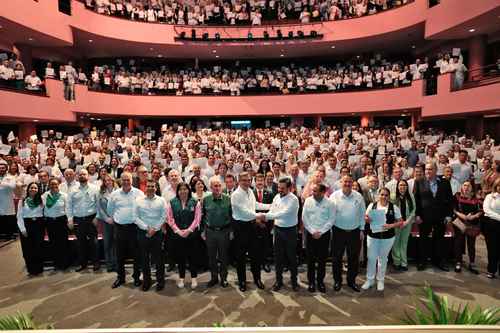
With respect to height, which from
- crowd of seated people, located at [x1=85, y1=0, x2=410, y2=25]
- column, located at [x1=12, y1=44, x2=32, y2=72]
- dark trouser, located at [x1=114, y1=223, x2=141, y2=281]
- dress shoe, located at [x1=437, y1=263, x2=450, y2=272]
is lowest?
dress shoe, located at [x1=437, y1=263, x2=450, y2=272]

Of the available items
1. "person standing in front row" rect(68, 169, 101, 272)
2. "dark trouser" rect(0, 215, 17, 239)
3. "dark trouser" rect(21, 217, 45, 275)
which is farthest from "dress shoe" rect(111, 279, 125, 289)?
"dark trouser" rect(0, 215, 17, 239)

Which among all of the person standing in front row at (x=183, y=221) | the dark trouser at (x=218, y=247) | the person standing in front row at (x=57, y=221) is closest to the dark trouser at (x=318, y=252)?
the dark trouser at (x=218, y=247)

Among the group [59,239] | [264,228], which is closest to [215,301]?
[264,228]

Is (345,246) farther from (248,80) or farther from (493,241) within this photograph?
(248,80)

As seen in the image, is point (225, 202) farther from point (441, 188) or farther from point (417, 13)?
point (417, 13)

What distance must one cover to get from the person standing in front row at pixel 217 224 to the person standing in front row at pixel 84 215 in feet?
7.12

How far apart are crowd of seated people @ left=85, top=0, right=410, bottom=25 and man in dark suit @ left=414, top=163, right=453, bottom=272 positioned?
16712 mm

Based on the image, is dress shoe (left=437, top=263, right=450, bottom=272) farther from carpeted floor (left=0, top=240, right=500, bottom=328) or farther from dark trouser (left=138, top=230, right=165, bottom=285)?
dark trouser (left=138, top=230, right=165, bottom=285)

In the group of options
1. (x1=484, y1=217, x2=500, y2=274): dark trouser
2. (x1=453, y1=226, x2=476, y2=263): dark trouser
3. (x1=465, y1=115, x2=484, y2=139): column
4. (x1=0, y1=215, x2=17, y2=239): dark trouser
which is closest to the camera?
(x1=484, y1=217, x2=500, y2=274): dark trouser

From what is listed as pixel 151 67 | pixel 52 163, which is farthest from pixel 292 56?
pixel 52 163

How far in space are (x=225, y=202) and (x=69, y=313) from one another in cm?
259

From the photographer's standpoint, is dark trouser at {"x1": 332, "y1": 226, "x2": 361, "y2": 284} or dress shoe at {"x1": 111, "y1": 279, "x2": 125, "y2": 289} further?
dress shoe at {"x1": 111, "y1": 279, "x2": 125, "y2": 289}

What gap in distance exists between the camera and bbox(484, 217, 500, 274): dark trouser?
5.53 metres

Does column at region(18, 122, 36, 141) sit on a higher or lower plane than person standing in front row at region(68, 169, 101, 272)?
higher
